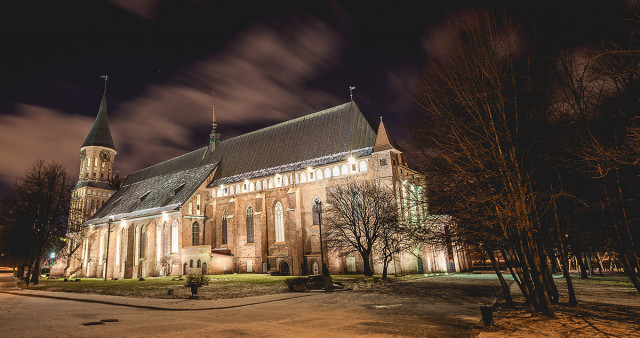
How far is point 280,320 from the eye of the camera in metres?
10.6

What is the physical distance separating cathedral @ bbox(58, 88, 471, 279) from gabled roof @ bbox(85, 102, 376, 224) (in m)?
0.16

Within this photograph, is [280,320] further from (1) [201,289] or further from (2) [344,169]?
(2) [344,169]

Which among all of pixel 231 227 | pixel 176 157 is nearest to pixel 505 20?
pixel 231 227

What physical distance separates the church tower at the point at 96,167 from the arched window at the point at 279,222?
145 feet

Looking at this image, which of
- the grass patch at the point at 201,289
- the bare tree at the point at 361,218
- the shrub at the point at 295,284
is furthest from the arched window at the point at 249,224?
the shrub at the point at 295,284

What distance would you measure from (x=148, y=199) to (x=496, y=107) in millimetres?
53101

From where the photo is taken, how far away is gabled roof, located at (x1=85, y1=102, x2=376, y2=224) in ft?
131

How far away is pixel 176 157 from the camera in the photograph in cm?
6159

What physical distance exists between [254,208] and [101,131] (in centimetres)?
4576

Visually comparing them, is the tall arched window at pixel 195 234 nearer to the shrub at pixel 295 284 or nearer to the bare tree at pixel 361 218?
the bare tree at pixel 361 218

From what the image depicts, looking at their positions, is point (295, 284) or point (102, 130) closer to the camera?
point (295, 284)

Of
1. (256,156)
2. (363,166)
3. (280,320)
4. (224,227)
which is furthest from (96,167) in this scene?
(280,320)

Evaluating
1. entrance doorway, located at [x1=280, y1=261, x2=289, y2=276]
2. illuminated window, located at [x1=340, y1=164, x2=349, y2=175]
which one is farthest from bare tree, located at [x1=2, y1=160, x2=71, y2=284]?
illuminated window, located at [x1=340, y1=164, x2=349, y2=175]

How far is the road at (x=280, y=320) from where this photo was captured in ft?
28.9
